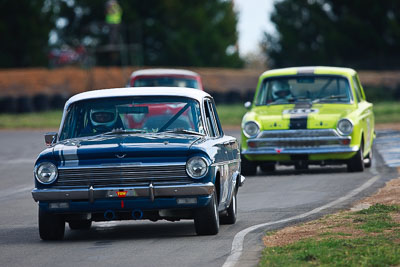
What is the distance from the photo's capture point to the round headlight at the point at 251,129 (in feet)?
57.5

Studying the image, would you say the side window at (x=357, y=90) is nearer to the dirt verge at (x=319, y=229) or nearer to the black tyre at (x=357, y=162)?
the black tyre at (x=357, y=162)

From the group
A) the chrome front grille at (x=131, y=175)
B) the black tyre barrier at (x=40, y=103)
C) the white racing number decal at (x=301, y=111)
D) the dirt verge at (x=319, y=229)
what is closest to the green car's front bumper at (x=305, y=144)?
the white racing number decal at (x=301, y=111)

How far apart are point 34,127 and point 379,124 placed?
45.0 feet

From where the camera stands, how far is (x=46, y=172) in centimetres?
977

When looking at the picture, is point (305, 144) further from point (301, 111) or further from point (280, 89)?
point (280, 89)

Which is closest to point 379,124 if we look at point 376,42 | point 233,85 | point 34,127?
point 34,127

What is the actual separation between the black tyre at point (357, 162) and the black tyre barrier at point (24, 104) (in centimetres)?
3248

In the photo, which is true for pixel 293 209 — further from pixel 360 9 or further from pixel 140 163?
pixel 360 9

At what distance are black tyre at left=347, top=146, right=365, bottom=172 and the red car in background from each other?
675 centimetres

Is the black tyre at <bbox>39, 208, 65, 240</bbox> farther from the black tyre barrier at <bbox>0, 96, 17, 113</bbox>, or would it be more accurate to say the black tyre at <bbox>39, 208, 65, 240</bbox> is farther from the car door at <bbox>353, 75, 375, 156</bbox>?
the black tyre barrier at <bbox>0, 96, 17, 113</bbox>

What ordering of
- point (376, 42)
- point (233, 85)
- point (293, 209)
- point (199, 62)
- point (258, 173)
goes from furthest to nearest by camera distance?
point (199, 62) → point (376, 42) → point (233, 85) → point (258, 173) → point (293, 209)

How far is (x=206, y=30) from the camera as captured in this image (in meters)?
76.9

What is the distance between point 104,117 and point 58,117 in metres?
35.2

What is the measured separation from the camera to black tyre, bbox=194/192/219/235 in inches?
386
